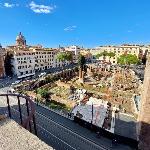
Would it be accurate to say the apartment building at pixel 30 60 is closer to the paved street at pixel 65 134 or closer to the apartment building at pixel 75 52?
the apartment building at pixel 75 52

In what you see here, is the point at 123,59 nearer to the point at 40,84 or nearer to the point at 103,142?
the point at 40,84

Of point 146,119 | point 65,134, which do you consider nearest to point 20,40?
point 65,134

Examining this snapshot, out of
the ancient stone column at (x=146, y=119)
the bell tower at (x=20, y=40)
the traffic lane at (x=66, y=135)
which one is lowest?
the traffic lane at (x=66, y=135)

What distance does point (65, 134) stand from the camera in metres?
39.5

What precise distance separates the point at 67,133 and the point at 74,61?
98.0 metres

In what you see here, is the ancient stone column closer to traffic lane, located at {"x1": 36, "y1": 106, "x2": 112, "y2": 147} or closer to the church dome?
traffic lane, located at {"x1": 36, "y1": 106, "x2": 112, "y2": 147}

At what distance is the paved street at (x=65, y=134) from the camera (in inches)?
1415

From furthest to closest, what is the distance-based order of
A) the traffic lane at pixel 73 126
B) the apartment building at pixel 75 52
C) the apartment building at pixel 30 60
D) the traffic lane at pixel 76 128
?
the apartment building at pixel 75 52 → the apartment building at pixel 30 60 → the traffic lane at pixel 73 126 → the traffic lane at pixel 76 128

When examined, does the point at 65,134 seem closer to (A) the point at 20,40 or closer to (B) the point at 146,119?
(B) the point at 146,119

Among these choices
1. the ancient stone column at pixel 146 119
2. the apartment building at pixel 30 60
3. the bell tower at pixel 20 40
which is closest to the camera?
the ancient stone column at pixel 146 119

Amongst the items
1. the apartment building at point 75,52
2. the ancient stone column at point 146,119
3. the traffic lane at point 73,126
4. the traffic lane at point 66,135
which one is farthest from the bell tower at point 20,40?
the ancient stone column at point 146,119

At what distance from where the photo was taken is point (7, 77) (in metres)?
86.4

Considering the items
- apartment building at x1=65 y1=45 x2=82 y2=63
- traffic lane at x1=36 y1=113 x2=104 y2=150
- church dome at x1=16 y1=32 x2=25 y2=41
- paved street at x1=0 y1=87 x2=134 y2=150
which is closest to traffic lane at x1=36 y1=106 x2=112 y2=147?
paved street at x1=0 y1=87 x2=134 y2=150

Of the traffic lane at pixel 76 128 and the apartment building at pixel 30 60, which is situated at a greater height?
the apartment building at pixel 30 60
